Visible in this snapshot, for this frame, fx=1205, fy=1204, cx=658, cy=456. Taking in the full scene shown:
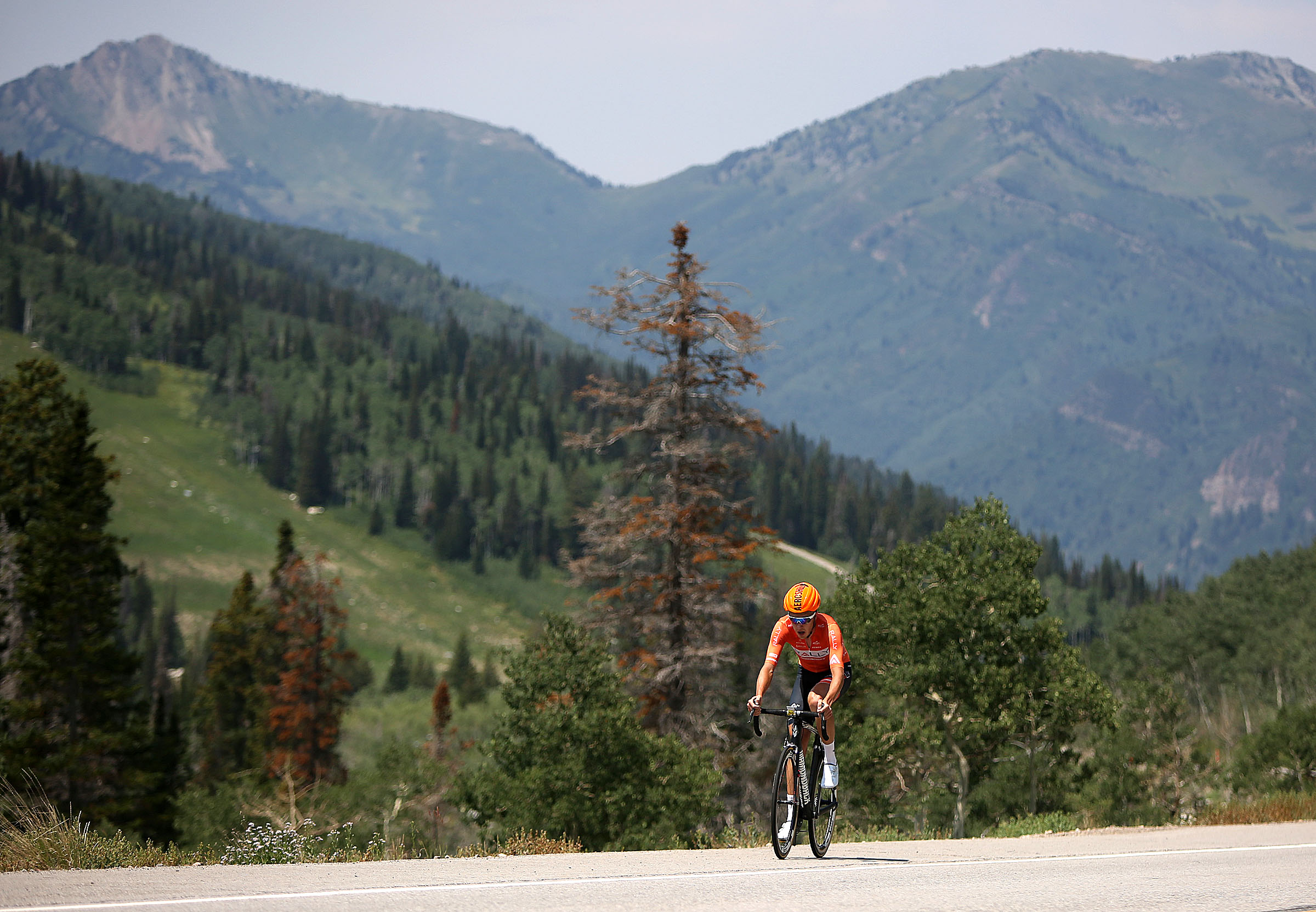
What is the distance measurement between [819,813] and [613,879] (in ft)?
10.2

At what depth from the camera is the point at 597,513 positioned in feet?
117

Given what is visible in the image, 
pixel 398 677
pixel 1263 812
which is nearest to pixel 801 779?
pixel 1263 812

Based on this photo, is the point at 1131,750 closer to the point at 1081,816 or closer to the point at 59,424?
the point at 1081,816

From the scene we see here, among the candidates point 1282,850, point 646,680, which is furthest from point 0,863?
point 646,680

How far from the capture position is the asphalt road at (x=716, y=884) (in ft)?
32.3

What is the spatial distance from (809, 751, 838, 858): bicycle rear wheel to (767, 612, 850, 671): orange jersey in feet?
3.47

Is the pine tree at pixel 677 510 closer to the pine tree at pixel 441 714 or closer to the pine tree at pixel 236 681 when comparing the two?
the pine tree at pixel 441 714

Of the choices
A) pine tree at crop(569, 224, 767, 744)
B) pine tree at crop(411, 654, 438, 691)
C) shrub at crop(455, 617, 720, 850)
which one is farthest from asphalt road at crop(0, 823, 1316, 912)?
pine tree at crop(411, 654, 438, 691)

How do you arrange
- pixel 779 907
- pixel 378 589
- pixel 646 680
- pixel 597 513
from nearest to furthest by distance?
pixel 779 907 → pixel 646 680 → pixel 597 513 → pixel 378 589

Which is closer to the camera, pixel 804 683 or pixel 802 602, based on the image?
pixel 802 602

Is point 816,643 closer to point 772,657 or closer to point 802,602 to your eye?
point 802,602

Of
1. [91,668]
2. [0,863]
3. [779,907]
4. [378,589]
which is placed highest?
[779,907]

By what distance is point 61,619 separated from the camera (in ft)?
125

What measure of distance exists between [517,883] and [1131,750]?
20167 mm
